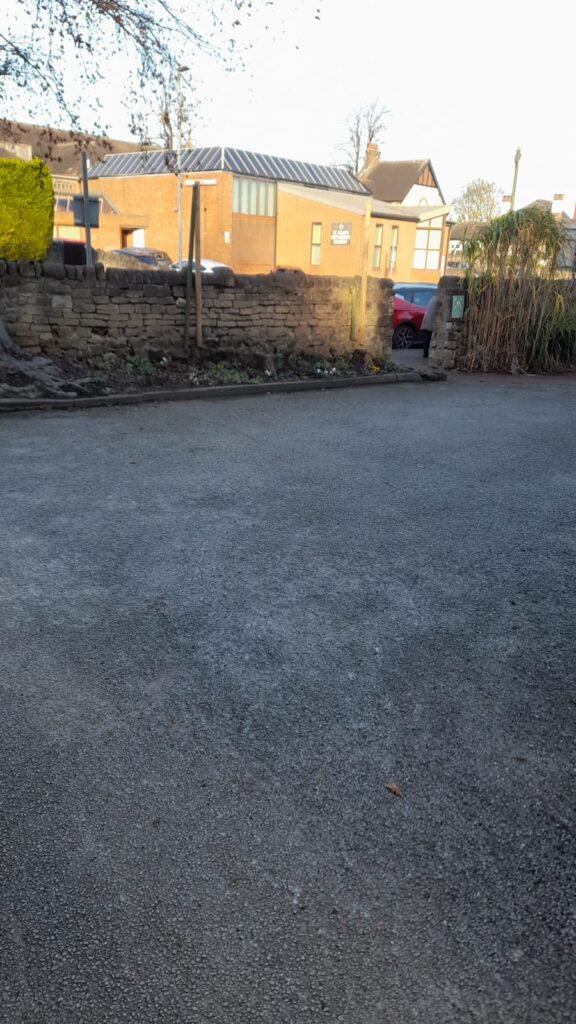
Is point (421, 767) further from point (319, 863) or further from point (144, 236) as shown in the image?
point (144, 236)

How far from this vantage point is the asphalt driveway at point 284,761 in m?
1.70

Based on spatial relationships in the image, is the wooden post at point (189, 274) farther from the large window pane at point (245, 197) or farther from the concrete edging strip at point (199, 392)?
the large window pane at point (245, 197)

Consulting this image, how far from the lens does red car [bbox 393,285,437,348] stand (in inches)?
704

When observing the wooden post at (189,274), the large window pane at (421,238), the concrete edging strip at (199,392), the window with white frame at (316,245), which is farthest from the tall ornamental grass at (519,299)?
the large window pane at (421,238)

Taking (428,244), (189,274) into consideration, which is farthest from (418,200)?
(189,274)

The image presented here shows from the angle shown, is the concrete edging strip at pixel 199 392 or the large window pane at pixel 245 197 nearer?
the concrete edging strip at pixel 199 392

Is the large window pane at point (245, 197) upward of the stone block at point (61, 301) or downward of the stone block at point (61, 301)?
upward

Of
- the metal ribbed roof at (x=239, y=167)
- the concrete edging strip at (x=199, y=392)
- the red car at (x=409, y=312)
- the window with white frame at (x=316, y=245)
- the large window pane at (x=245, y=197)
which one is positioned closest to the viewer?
the concrete edging strip at (x=199, y=392)

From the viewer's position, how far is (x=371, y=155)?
56438 mm

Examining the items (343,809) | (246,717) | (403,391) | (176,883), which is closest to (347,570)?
(246,717)

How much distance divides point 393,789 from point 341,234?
40354 millimetres

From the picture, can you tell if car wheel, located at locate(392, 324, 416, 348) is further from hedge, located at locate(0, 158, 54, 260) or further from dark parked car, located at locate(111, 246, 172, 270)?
dark parked car, located at locate(111, 246, 172, 270)

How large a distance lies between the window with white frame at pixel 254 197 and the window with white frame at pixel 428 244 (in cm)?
990

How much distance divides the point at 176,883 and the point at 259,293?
35.7 ft
